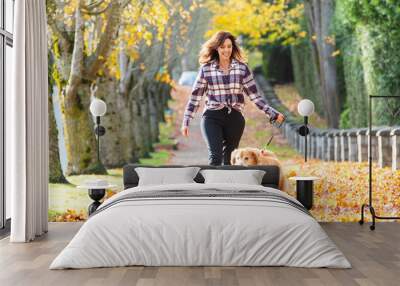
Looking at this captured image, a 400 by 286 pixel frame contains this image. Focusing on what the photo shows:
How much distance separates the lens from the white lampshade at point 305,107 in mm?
6797

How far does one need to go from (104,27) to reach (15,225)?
255cm

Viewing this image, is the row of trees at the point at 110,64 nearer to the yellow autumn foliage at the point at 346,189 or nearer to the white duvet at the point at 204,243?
the yellow autumn foliage at the point at 346,189

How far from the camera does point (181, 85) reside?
6.96 metres

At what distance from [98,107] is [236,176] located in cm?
179

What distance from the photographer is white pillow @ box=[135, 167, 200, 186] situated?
19.8 ft

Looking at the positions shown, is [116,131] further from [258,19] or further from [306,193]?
[306,193]

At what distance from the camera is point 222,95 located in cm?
659

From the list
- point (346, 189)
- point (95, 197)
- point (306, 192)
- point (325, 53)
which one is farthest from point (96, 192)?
point (325, 53)

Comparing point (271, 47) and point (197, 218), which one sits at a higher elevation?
point (271, 47)

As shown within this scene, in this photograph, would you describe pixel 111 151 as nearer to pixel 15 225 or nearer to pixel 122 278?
pixel 15 225

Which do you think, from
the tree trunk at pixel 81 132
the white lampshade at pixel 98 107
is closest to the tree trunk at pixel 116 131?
the tree trunk at pixel 81 132

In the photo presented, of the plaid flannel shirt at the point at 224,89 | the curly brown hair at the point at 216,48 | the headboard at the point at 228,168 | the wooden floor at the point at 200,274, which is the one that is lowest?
the wooden floor at the point at 200,274

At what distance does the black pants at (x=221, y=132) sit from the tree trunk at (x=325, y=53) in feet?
3.57

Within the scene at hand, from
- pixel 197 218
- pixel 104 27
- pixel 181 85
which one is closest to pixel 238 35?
pixel 181 85
